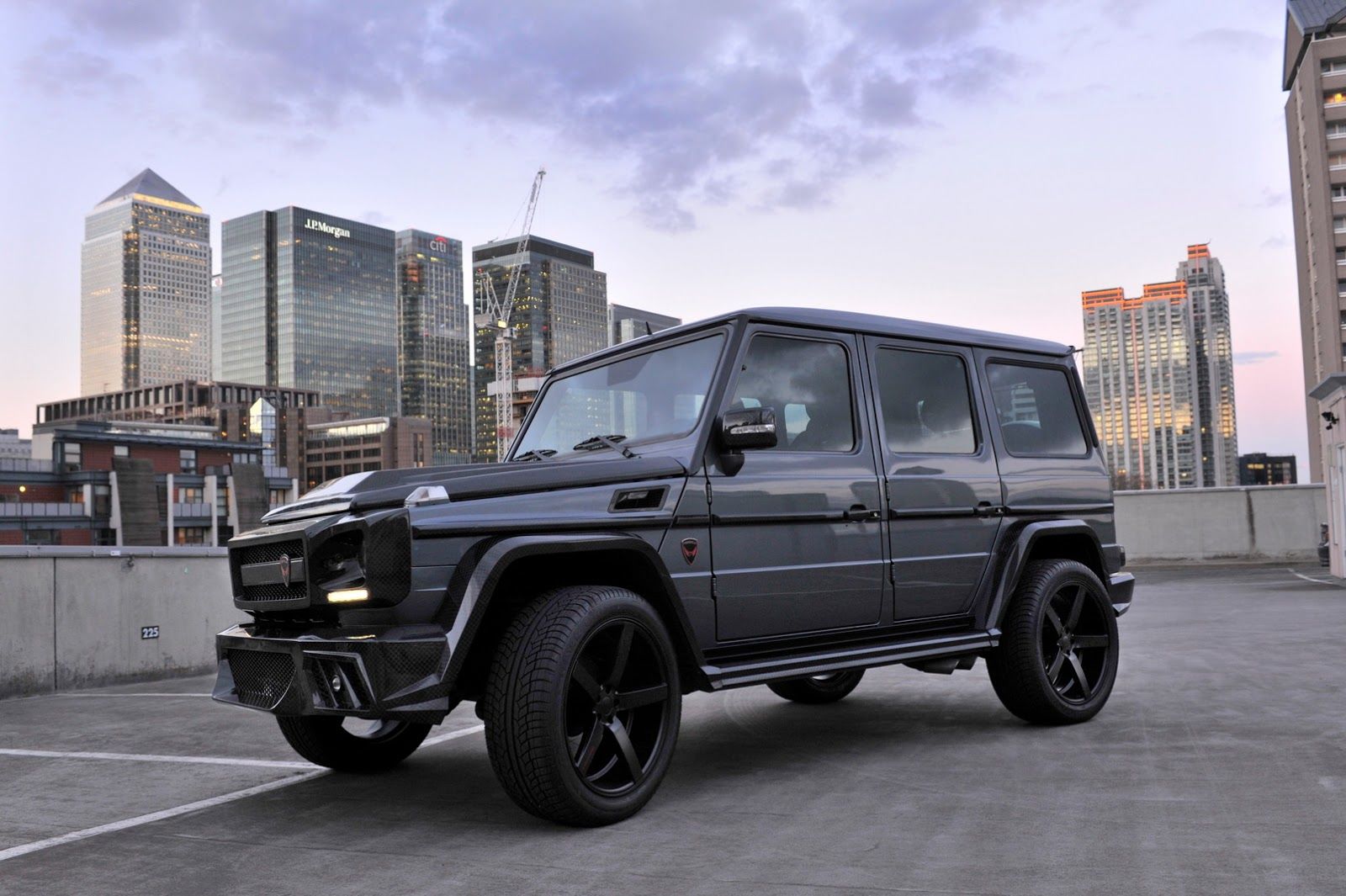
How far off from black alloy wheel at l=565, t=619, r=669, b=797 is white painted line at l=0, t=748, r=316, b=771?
6.83 feet

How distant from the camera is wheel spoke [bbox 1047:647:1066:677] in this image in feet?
20.5

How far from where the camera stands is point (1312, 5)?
84.9 meters

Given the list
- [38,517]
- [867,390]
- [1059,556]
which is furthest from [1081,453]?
[38,517]

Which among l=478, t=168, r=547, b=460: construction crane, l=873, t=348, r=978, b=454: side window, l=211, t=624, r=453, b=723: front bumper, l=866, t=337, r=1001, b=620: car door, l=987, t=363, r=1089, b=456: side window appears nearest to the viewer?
l=211, t=624, r=453, b=723: front bumper

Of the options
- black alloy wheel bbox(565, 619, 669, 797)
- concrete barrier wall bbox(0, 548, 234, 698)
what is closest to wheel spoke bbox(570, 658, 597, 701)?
black alloy wheel bbox(565, 619, 669, 797)

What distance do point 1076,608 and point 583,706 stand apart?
337cm

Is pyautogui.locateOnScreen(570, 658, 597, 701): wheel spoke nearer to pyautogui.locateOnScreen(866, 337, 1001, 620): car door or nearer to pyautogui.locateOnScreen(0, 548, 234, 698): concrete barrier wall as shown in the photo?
pyautogui.locateOnScreen(866, 337, 1001, 620): car door

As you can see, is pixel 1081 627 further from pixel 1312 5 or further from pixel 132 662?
pixel 1312 5

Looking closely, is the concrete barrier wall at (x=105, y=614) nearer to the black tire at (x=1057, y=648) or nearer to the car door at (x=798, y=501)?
the car door at (x=798, y=501)

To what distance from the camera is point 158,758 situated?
6160mm

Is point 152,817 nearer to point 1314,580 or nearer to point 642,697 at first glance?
point 642,697

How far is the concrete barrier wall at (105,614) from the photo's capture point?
9.71 metres

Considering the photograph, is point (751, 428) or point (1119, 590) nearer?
point (751, 428)

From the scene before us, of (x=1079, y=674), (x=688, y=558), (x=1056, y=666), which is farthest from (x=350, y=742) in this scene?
(x=1079, y=674)
